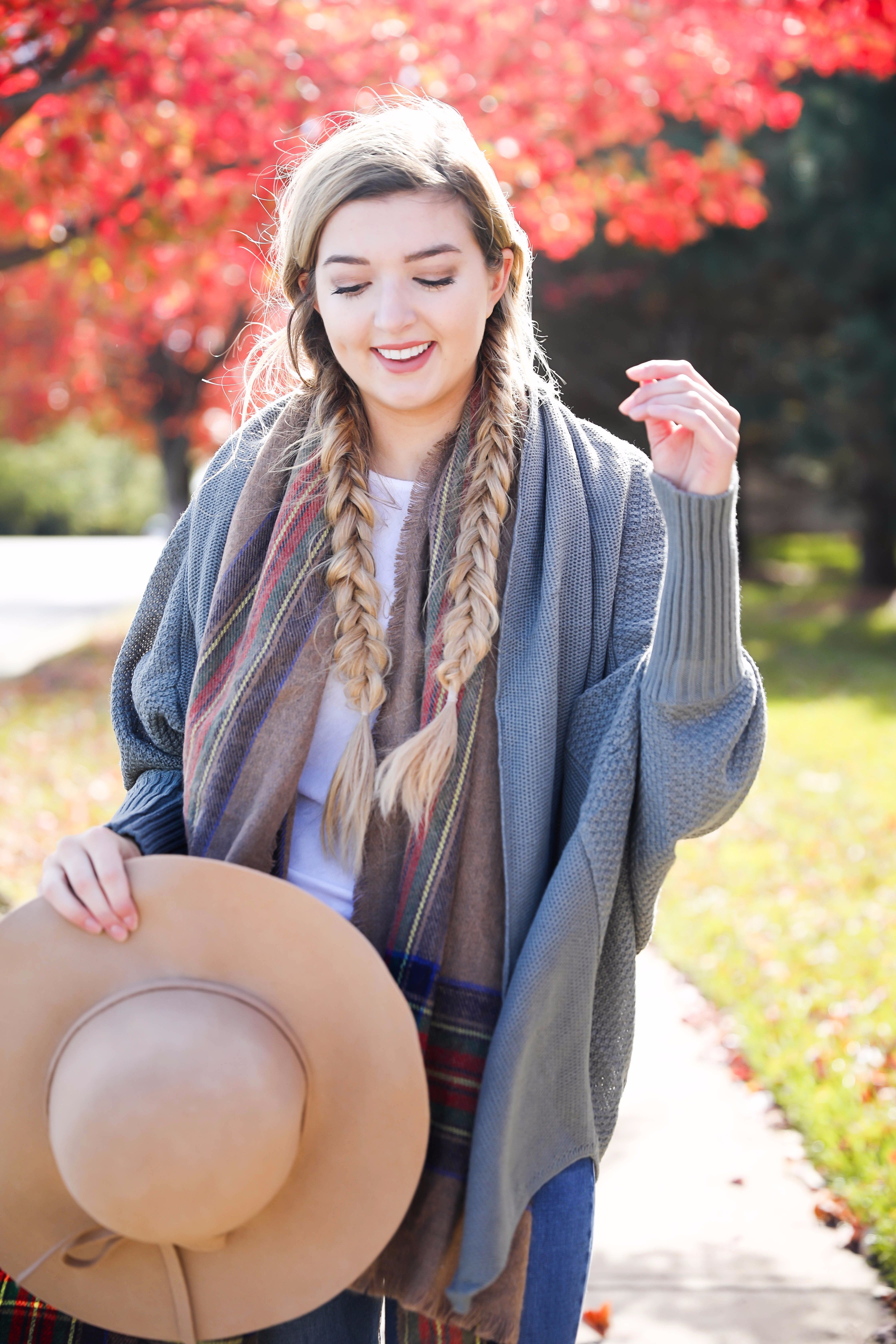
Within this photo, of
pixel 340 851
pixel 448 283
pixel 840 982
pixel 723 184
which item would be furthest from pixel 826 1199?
pixel 723 184

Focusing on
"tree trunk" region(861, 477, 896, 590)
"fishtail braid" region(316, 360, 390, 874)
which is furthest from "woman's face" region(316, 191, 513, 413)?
"tree trunk" region(861, 477, 896, 590)

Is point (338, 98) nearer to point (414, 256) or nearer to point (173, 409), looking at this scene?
point (414, 256)

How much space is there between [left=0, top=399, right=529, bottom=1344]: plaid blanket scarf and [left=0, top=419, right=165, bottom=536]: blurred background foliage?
34319 millimetres

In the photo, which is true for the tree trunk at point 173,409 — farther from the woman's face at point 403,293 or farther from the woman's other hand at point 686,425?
the woman's other hand at point 686,425

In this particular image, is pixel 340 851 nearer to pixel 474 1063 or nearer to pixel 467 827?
pixel 467 827

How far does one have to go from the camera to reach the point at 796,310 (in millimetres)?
15055

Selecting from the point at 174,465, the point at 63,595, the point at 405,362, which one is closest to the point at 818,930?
the point at 405,362

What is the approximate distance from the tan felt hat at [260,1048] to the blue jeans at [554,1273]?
0.25 meters

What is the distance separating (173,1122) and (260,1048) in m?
0.13

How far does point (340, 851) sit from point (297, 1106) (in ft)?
1.33

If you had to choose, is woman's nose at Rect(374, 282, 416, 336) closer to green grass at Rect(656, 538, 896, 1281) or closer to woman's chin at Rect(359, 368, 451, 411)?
woman's chin at Rect(359, 368, 451, 411)

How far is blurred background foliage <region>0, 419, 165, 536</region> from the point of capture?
36438 mm

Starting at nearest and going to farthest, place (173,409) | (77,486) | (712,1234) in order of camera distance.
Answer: (712,1234) → (173,409) → (77,486)

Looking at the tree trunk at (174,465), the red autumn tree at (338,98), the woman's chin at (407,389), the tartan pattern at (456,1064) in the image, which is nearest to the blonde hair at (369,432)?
the woman's chin at (407,389)
